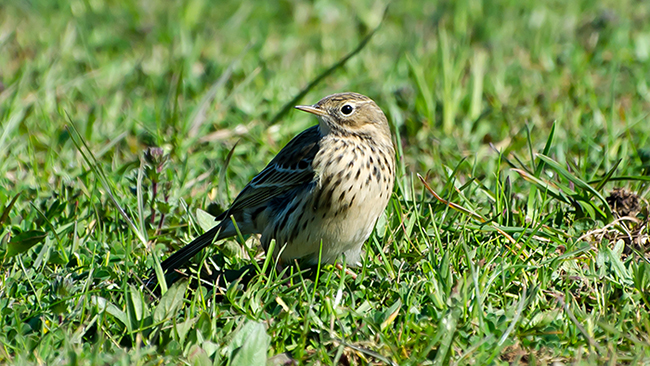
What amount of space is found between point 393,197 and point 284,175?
0.71 metres

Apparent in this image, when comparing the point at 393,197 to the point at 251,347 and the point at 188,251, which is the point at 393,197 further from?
the point at 251,347

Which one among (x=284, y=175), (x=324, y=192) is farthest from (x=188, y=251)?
(x=324, y=192)

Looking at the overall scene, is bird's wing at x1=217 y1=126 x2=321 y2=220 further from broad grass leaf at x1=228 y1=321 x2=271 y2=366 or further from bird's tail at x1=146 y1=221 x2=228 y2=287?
broad grass leaf at x1=228 y1=321 x2=271 y2=366

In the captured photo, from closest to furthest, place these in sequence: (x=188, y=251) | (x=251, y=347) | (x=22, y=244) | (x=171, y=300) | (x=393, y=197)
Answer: (x=251, y=347) < (x=171, y=300) < (x=22, y=244) < (x=188, y=251) < (x=393, y=197)

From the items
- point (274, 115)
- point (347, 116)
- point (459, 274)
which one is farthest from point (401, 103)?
point (459, 274)

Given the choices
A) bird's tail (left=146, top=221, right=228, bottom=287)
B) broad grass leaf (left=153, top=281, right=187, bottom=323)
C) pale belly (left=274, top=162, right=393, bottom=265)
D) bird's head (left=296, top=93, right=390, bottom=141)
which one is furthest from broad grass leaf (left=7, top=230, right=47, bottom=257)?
bird's head (left=296, top=93, right=390, bottom=141)

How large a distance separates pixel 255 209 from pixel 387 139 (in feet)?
3.05

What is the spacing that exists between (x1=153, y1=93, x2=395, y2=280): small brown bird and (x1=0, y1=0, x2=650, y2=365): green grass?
0.67 feet

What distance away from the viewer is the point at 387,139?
4.76 metres

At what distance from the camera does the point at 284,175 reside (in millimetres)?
4543

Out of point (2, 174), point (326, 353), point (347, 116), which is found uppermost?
point (347, 116)

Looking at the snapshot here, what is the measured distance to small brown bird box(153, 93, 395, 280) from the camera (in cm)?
429

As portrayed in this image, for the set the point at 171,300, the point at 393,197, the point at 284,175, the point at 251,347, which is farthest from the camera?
the point at 393,197

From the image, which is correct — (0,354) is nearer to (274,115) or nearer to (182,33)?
(274,115)
